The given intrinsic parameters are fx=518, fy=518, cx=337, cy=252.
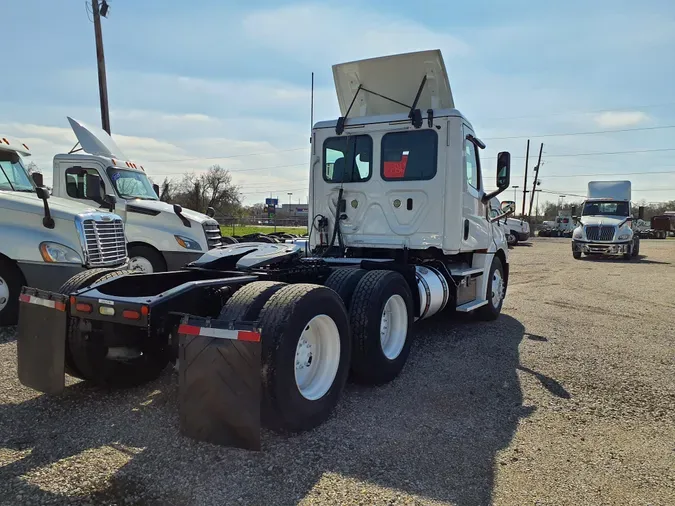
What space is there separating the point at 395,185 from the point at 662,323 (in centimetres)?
512

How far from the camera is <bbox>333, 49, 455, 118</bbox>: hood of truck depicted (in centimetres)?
698

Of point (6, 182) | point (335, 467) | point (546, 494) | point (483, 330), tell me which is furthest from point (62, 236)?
point (546, 494)

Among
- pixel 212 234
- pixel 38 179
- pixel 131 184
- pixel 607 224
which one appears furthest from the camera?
pixel 607 224

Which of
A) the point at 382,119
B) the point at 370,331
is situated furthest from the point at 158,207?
the point at 370,331

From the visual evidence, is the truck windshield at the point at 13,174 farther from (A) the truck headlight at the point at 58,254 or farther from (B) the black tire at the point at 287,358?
(B) the black tire at the point at 287,358

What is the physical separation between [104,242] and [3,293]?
4.64ft

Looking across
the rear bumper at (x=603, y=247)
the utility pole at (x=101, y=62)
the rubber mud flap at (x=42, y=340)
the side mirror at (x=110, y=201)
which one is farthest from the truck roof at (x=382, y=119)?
the rear bumper at (x=603, y=247)

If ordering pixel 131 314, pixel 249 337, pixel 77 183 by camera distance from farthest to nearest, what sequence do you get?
pixel 77 183 < pixel 131 314 < pixel 249 337

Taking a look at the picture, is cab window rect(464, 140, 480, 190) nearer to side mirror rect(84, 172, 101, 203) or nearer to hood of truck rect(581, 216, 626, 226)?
side mirror rect(84, 172, 101, 203)

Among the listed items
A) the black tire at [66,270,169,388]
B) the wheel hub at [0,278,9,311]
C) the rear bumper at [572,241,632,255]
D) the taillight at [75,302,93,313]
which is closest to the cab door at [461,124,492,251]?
the black tire at [66,270,169,388]

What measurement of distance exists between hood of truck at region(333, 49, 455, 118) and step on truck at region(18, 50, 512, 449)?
0.05ft

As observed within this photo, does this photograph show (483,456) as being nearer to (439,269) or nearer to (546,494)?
(546,494)

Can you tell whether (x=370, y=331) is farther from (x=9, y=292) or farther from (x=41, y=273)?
(x=9, y=292)

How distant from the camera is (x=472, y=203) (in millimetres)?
7176
